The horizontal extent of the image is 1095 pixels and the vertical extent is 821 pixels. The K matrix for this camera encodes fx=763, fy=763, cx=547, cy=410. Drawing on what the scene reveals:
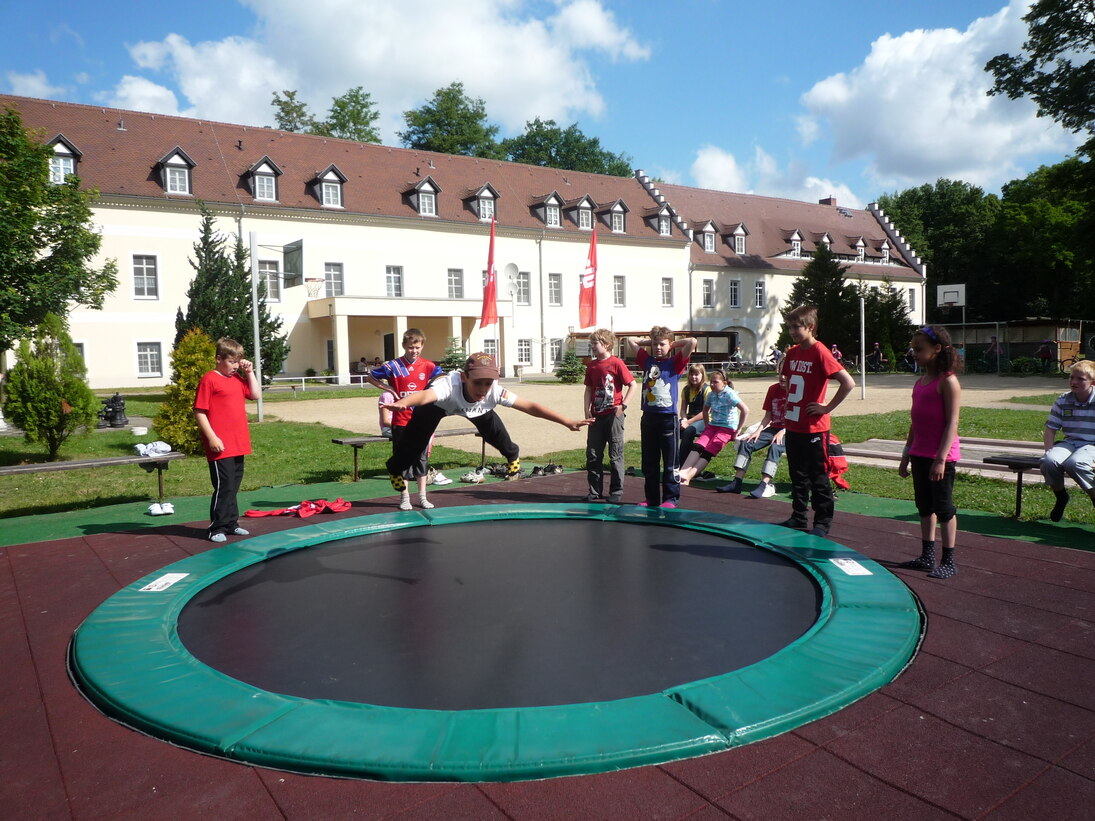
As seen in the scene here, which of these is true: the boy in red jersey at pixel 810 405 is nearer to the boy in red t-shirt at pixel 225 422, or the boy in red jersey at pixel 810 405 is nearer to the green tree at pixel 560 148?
the boy in red t-shirt at pixel 225 422

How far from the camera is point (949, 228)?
170 ft

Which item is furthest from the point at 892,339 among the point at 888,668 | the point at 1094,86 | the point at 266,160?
the point at 888,668

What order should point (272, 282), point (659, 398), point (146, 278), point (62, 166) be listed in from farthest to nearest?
point (272, 282), point (146, 278), point (62, 166), point (659, 398)

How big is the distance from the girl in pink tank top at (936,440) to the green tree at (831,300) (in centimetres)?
2658

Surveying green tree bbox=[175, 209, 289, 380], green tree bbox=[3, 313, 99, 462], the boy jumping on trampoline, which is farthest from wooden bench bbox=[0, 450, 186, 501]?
green tree bbox=[175, 209, 289, 380]

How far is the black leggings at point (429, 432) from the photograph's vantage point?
17.2 feet

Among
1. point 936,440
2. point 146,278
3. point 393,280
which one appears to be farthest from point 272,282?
point 936,440

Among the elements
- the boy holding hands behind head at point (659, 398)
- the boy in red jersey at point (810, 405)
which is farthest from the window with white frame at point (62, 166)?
the boy in red jersey at point (810, 405)

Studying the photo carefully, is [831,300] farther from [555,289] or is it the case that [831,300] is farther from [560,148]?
[560,148]

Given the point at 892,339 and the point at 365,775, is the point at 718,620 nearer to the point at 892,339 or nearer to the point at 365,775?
the point at 365,775

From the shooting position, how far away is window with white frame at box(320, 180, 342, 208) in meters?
30.2

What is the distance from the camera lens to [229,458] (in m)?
5.50

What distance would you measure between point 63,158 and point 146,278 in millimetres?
4511

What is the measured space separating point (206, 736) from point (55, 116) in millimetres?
31311
